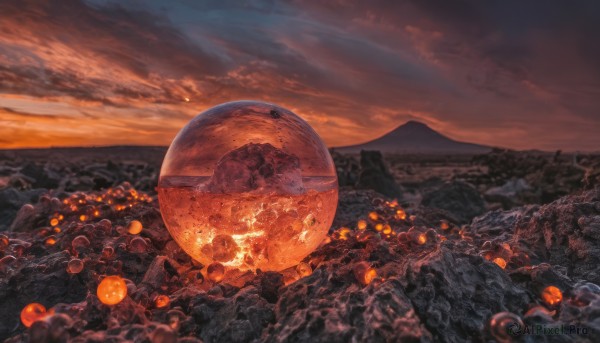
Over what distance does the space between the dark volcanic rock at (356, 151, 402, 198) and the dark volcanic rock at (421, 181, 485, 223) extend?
323 cm

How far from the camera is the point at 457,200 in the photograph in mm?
11016

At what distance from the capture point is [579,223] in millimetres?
4352

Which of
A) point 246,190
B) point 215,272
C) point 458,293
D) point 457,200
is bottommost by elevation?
point 457,200

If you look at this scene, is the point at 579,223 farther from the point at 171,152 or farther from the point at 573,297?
the point at 171,152

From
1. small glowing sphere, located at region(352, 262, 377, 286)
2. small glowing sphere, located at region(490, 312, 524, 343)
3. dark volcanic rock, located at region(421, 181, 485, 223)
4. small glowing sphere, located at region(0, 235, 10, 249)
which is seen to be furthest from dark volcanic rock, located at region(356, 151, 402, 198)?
small glowing sphere, located at region(490, 312, 524, 343)

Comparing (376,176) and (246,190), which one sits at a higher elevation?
(246,190)

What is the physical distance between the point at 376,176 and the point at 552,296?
12.3 metres

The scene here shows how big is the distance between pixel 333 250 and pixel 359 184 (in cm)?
1077

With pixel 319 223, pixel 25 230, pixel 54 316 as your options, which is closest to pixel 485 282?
pixel 319 223

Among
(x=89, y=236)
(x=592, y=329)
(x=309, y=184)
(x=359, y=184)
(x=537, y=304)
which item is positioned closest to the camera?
(x=592, y=329)

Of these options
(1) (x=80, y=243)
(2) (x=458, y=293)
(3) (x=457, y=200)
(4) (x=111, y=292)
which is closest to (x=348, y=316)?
(2) (x=458, y=293)

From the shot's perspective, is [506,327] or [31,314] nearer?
[506,327]

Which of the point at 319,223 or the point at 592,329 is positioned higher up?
the point at 319,223

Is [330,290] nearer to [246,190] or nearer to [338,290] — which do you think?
[338,290]
